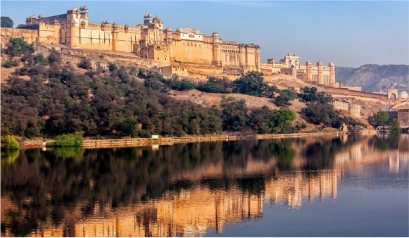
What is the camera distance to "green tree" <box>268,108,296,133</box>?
55062 millimetres

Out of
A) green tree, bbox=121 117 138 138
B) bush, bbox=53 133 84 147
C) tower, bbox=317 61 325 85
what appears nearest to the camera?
bush, bbox=53 133 84 147

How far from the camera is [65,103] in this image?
45.9 metres

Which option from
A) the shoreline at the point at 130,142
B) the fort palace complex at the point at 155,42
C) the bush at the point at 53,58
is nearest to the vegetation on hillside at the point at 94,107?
the bush at the point at 53,58

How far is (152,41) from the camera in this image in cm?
7381

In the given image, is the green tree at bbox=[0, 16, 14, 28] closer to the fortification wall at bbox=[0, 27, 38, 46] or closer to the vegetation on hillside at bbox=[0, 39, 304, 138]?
the fortification wall at bbox=[0, 27, 38, 46]

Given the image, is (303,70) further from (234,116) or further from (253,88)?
(234,116)

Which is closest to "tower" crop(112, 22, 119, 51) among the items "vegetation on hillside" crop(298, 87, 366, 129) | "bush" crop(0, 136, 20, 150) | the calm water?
"vegetation on hillside" crop(298, 87, 366, 129)

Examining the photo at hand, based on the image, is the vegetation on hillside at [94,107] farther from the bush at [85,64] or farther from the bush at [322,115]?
the bush at [322,115]

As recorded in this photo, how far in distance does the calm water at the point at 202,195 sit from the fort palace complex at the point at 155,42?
115 feet

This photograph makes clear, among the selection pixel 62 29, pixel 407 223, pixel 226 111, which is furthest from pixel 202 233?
pixel 62 29

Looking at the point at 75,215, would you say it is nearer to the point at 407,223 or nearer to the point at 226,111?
the point at 407,223

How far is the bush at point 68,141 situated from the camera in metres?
39.7

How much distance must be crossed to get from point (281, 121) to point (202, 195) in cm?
3510

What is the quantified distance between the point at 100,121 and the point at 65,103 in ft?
11.7
